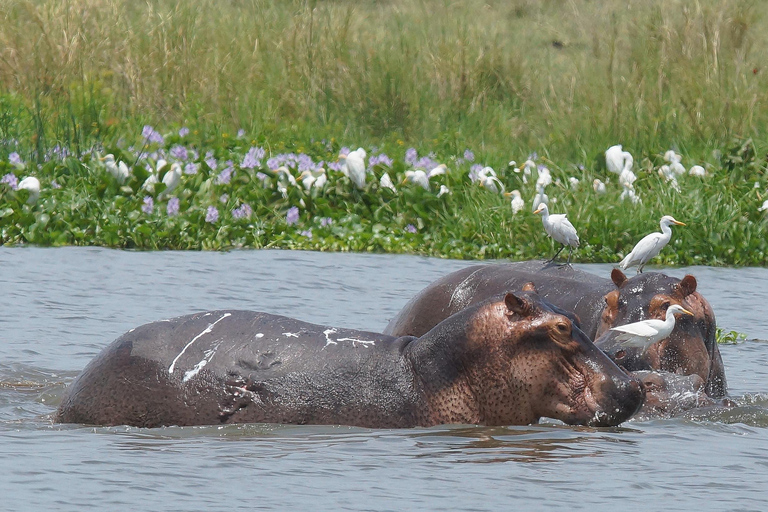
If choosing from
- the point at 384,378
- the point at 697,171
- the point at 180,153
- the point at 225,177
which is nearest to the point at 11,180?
the point at 180,153

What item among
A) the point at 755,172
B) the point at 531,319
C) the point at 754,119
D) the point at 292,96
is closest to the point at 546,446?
the point at 531,319

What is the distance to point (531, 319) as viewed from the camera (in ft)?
17.5

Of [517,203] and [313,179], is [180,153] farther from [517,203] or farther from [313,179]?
[517,203]

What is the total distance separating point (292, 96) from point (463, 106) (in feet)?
7.08

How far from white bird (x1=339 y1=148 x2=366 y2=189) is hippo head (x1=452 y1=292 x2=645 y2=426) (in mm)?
7767

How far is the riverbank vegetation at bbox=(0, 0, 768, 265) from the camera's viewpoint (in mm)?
12281

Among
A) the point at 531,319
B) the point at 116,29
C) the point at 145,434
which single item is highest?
the point at 116,29

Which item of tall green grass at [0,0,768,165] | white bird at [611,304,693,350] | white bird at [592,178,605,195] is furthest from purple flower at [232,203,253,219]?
white bird at [611,304,693,350]

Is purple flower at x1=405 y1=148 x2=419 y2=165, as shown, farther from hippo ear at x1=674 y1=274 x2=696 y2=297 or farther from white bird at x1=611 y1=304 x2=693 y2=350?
white bird at x1=611 y1=304 x2=693 y2=350

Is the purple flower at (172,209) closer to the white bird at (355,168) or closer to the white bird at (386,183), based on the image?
the white bird at (355,168)

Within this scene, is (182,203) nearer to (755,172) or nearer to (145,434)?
(755,172)

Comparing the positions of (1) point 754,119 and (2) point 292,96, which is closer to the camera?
(1) point 754,119

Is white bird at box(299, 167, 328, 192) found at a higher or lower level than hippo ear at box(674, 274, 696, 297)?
lower

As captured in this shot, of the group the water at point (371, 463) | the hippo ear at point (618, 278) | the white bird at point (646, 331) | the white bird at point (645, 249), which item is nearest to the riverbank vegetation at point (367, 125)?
the white bird at point (645, 249)
